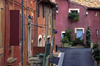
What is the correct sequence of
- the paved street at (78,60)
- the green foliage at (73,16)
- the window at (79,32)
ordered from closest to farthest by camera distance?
the paved street at (78,60)
the green foliage at (73,16)
the window at (79,32)

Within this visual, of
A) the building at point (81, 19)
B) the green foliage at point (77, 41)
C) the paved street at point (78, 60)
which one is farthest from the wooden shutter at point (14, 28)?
the green foliage at point (77, 41)

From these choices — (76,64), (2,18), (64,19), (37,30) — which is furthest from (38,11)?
(64,19)

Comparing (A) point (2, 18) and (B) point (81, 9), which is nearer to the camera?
(A) point (2, 18)

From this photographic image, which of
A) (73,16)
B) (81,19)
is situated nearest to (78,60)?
(73,16)

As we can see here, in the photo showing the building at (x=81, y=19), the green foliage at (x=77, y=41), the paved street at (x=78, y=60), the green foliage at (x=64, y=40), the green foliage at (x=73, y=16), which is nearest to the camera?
the paved street at (x=78, y=60)

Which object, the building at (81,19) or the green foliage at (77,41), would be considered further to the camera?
the building at (81,19)

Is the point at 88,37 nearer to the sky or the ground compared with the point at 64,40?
nearer to the sky

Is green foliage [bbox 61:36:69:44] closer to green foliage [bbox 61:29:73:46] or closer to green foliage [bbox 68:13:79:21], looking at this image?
green foliage [bbox 61:29:73:46]

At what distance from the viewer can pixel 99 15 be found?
3023 cm

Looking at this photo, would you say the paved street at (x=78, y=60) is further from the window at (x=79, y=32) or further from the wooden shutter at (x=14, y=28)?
the wooden shutter at (x=14, y=28)

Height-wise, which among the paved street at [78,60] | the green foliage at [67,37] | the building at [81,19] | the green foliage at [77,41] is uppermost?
the building at [81,19]

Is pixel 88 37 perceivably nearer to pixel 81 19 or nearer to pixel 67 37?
pixel 81 19

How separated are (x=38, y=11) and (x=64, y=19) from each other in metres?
16.2

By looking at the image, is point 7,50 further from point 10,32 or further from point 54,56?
point 54,56
